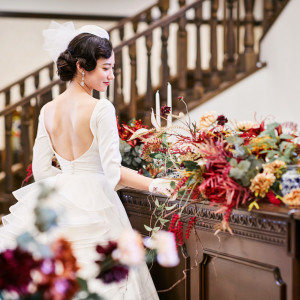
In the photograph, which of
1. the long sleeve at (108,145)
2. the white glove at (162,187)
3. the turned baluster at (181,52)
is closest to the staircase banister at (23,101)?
the turned baluster at (181,52)

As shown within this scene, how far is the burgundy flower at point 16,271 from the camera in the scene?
934mm

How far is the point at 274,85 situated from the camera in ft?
17.4

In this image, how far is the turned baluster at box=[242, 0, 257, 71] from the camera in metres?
5.37

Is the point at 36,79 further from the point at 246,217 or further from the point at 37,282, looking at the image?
the point at 37,282

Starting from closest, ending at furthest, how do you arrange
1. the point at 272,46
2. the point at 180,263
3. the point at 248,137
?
the point at 248,137 < the point at 180,263 < the point at 272,46

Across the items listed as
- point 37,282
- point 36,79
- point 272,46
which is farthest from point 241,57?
point 37,282

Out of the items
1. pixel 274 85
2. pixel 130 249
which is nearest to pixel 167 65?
pixel 274 85

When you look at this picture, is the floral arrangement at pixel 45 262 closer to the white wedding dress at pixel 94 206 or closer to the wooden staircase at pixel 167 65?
the white wedding dress at pixel 94 206

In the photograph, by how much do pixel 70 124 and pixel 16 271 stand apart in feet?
4.52

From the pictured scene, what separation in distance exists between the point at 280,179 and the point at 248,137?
0.85ft

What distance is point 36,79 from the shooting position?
5996mm

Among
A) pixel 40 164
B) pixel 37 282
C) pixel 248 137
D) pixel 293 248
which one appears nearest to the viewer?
pixel 37 282

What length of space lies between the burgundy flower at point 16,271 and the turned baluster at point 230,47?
4.56m

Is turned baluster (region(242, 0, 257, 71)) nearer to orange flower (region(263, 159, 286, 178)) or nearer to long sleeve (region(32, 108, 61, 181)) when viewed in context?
long sleeve (region(32, 108, 61, 181))
